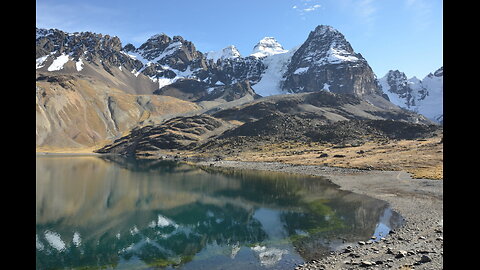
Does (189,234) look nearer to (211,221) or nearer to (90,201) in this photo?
(211,221)

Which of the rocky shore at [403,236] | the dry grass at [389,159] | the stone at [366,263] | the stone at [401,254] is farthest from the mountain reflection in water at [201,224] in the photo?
the dry grass at [389,159]

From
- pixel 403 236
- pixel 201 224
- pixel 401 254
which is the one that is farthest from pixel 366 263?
pixel 201 224

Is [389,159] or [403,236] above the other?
[389,159]

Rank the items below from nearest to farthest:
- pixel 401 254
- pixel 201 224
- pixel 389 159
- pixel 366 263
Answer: pixel 366 263 → pixel 401 254 → pixel 201 224 → pixel 389 159

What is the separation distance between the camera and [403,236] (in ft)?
113

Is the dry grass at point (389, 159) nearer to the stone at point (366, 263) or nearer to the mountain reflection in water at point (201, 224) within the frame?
the mountain reflection in water at point (201, 224)

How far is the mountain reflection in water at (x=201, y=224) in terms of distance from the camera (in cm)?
3369

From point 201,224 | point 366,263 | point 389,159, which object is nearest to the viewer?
point 366,263

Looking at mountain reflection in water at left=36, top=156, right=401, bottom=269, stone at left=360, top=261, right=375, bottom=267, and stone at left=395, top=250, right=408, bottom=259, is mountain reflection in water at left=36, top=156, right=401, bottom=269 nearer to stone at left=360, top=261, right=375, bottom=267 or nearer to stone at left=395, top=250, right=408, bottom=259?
stone at left=360, top=261, right=375, bottom=267

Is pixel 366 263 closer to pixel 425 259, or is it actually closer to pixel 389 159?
pixel 425 259

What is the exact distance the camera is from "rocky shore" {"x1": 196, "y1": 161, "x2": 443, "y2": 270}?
86.5 feet

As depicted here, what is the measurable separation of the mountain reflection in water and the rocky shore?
Result: 2499 mm

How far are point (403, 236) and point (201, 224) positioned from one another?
2769 cm

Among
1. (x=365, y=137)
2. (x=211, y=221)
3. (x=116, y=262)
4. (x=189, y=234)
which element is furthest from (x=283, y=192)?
(x=365, y=137)
